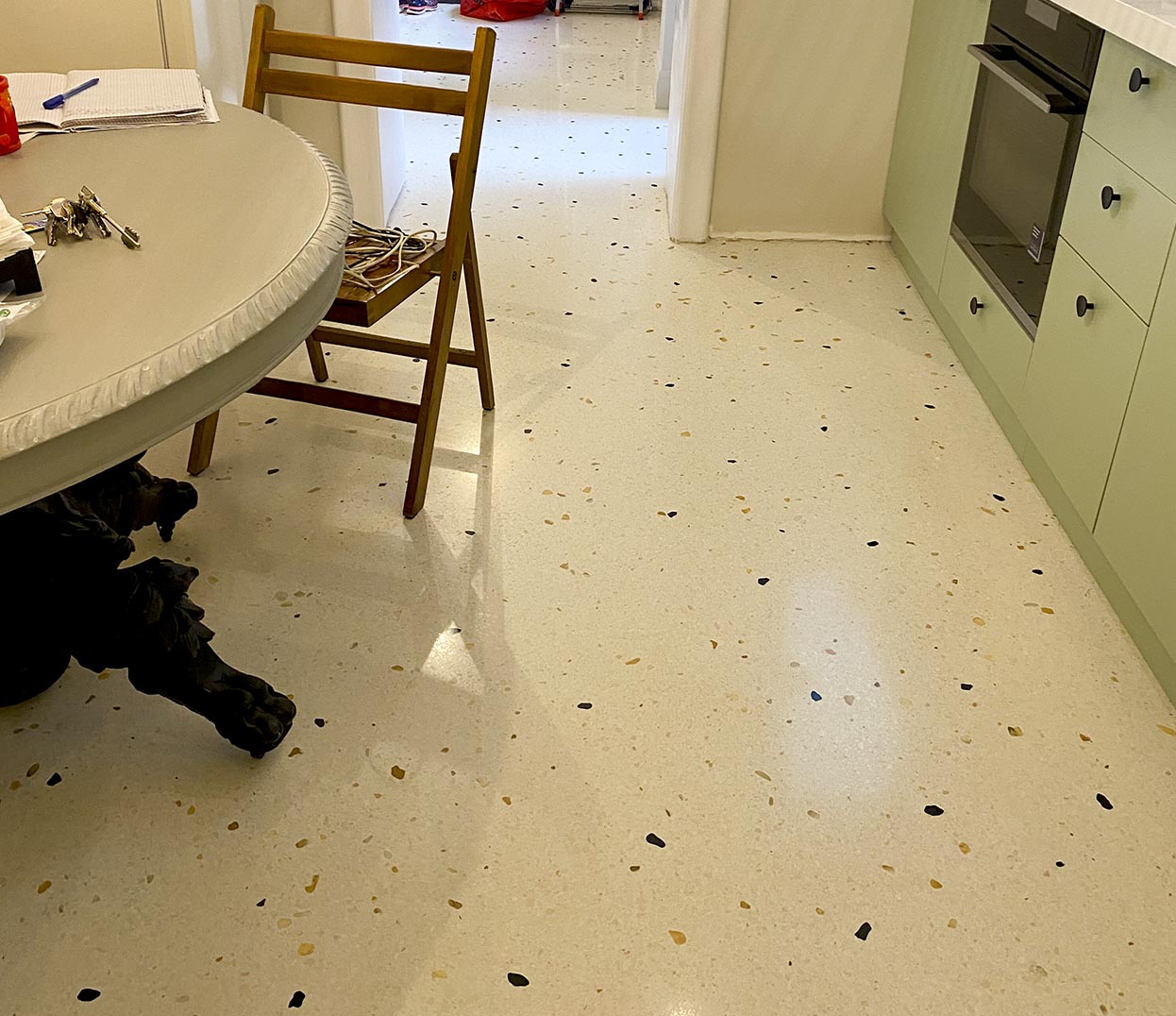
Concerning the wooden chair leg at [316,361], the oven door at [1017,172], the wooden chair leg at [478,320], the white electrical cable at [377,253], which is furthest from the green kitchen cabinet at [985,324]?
the wooden chair leg at [316,361]

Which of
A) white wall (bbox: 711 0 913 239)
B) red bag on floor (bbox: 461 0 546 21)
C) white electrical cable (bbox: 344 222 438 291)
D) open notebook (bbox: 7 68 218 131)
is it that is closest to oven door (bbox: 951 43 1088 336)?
white wall (bbox: 711 0 913 239)

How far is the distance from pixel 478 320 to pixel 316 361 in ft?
1.37

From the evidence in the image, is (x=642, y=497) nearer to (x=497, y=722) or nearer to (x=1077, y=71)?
(x=497, y=722)

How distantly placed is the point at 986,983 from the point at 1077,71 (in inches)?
61.0

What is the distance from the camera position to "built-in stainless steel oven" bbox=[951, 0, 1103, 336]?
2.11 metres

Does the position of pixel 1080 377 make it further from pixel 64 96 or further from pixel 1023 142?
pixel 64 96

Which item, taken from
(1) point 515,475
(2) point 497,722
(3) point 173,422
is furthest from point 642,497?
(3) point 173,422

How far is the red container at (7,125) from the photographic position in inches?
61.4

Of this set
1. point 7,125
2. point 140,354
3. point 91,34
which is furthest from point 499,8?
point 140,354

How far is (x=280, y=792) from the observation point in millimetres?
1588

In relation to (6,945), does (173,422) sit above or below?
above

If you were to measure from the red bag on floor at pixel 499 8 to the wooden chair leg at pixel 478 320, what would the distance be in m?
4.36

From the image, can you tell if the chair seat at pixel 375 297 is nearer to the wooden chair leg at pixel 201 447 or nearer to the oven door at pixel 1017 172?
the wooden chair leg at pixel 201 447

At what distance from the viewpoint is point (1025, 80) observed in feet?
7.32
